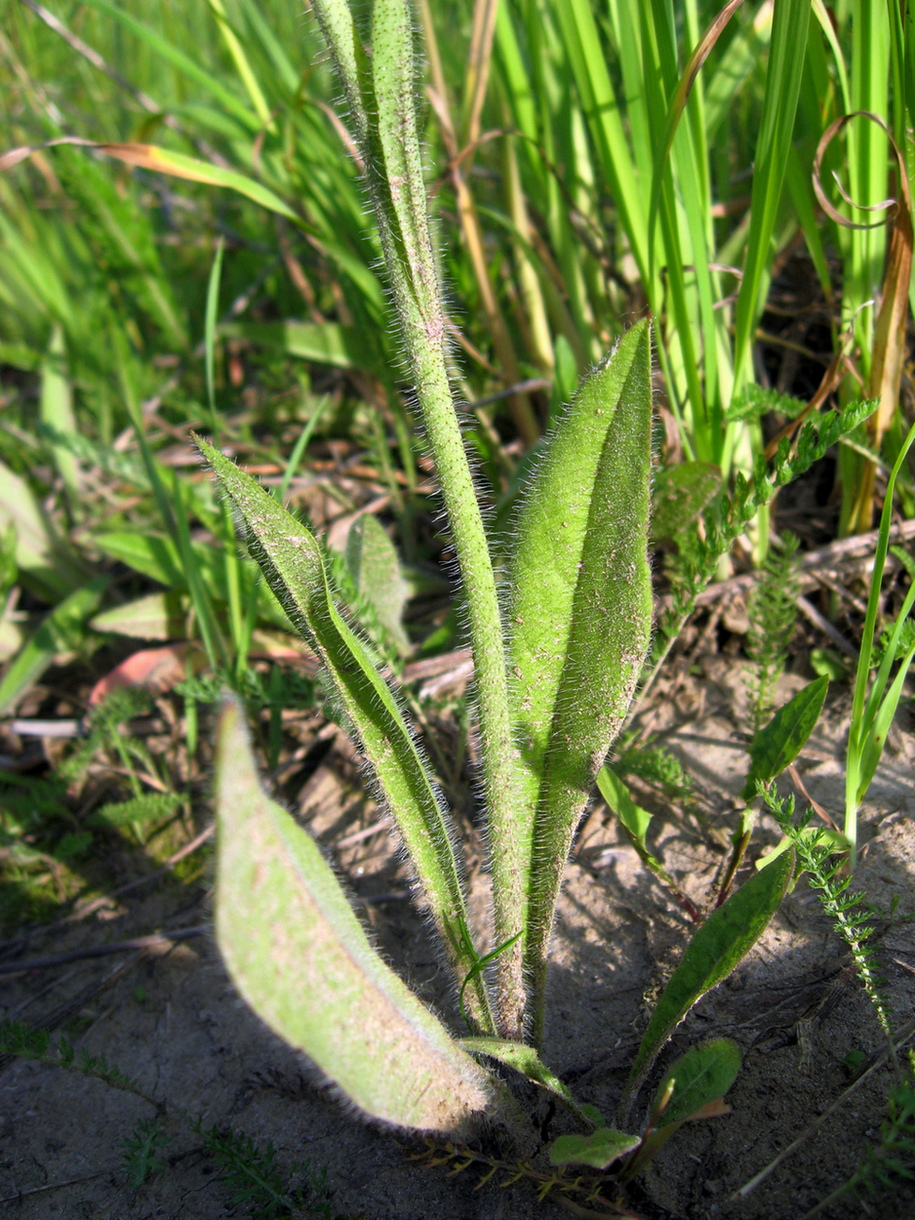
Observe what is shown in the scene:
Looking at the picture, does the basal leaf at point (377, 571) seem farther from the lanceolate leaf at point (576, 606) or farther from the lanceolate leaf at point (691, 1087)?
the lanceolate leaf at point (691, 1087)

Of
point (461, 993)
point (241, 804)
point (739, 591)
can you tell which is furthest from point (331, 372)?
A: point (241, 804)

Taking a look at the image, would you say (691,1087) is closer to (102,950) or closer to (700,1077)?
(700,1077)

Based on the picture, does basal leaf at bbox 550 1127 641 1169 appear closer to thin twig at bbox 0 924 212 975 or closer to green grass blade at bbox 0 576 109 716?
thin twig at bbox 0 924 212 975

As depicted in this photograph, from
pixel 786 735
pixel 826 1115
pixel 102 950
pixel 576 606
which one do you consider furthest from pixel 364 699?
pixel 102 950

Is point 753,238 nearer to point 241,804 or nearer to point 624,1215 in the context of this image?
point 241,804

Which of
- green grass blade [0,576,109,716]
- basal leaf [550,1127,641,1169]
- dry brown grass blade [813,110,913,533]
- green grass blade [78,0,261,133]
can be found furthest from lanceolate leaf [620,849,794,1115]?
green grass blade [78,0,261,133]

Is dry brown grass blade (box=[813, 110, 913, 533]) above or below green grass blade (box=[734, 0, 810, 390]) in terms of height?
below

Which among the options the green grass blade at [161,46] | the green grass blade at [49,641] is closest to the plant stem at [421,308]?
the green grass blade at [161,46]
